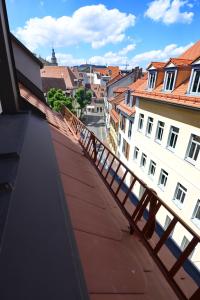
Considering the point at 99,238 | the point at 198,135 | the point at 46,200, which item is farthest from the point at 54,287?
the point at 198,135

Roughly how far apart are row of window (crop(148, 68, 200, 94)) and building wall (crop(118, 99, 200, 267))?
3.23 ft

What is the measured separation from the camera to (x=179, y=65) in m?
9.77

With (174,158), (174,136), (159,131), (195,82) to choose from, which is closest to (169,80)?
(195,82)

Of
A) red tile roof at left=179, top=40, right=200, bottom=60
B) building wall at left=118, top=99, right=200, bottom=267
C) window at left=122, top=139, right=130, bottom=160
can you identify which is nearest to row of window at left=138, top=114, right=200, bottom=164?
building wall at left=118, top=99, right=200, bottom=267

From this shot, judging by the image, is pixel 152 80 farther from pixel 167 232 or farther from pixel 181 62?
pixel 167 232

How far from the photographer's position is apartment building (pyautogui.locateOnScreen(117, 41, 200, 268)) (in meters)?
8.85

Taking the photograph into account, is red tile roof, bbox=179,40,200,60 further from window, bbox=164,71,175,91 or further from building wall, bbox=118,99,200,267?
building wall, bbox=118,99,200,267

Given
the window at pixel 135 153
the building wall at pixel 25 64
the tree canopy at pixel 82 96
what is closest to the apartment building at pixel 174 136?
the window at pixel 135 153

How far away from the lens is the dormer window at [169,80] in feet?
33.6

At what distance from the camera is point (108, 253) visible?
2152 millimetres

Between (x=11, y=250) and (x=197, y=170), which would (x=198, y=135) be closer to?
(x=197, y=170)

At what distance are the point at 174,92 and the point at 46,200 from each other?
10.2 meters

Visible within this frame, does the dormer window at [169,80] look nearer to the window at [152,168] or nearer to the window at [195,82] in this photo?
the window at [195,82]

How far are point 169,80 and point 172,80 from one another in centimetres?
31
